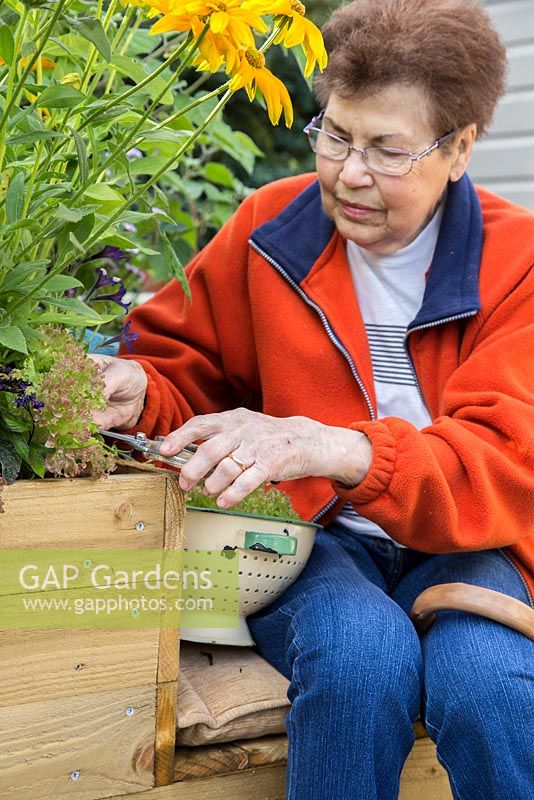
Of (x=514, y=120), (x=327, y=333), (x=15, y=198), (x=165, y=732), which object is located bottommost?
(x=514, y=120)

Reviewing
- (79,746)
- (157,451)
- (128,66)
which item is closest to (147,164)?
(128,66)

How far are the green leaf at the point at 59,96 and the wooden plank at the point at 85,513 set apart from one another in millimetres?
391

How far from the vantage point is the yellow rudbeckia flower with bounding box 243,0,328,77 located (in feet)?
3.27

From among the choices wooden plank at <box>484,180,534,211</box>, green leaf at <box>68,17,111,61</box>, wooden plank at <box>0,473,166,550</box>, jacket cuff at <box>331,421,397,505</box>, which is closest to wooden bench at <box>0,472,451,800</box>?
wooden plank at <box>0,473,166,550</box>

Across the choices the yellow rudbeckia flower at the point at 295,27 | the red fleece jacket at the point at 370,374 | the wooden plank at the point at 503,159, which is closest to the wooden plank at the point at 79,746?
the red fleece jacket at the point at 370,374

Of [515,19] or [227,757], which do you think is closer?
[227,757]

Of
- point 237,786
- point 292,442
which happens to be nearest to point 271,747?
point 237,786

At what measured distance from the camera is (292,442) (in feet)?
4.23

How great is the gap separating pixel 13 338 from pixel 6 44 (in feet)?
0.91

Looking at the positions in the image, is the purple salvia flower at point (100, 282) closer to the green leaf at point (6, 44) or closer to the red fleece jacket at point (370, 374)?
the red fleece jacket at point (370, 374)

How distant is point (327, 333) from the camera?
5.54 feet

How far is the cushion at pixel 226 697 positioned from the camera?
4.38ft

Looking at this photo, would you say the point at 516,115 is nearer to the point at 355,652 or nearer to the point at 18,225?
the point at 355,652

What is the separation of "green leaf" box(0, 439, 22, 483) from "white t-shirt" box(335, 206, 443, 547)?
0.68 m
